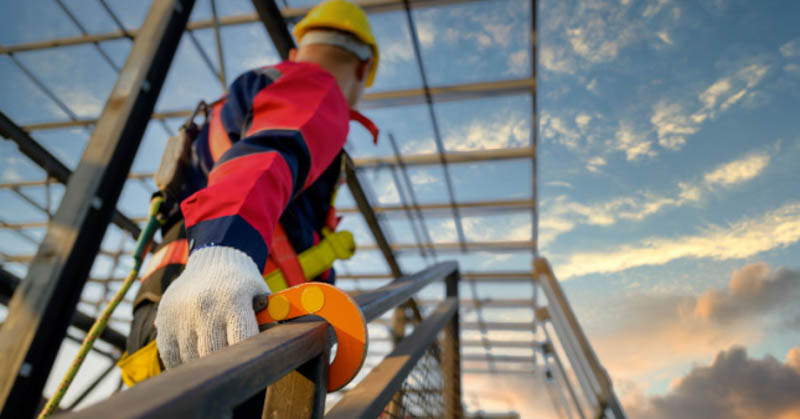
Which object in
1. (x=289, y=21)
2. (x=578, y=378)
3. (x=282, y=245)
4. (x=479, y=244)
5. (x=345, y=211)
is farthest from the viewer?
(x=479, y=244)

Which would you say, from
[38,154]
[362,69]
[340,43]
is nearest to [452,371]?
[362,69]

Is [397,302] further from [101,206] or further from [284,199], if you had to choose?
[101,206]

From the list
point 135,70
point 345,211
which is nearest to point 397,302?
point 135,70

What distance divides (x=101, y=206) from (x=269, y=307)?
3.03ft

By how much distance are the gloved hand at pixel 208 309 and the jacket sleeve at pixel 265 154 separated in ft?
0.23

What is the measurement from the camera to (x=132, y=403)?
32cm

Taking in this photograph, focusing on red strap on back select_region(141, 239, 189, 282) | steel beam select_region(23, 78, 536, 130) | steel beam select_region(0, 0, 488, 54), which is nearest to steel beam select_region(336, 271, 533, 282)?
steel beam select_region(23, 78, 536, 130)

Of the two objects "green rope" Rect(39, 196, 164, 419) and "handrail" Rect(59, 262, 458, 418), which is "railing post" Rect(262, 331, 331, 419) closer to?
"handrail" Rect(59, 262, 458, 418)

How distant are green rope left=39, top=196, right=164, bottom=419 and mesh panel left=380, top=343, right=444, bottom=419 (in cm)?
71

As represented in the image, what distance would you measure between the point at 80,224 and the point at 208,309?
0.85 m

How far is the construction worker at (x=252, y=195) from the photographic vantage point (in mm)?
657

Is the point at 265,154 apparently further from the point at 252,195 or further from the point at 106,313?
the point at 106,313

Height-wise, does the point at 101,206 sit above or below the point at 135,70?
below

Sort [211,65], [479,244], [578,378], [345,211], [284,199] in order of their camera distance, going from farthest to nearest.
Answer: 1. [479,244]
2. [345,211]
3. [211,65]
4. [578,378]
5. [284,199]
